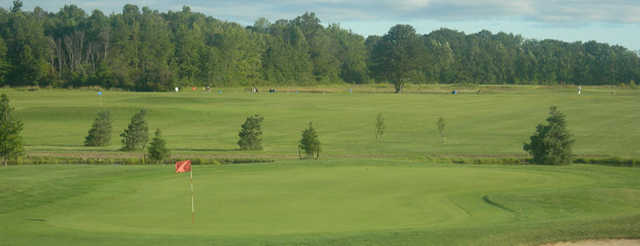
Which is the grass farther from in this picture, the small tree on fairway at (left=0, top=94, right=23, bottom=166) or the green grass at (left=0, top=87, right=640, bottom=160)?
A: the small tree on fairway at (left=0, top=94, right=23, bottom=166)

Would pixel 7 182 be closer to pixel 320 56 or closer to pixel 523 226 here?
pixel 523 226

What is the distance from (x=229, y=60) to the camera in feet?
469

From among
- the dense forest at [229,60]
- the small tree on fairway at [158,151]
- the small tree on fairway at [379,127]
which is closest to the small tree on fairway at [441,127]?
the small tree on fairway at [379,127]

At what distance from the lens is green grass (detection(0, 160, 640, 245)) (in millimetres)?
13227

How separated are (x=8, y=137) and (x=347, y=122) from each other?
4062 centimetres

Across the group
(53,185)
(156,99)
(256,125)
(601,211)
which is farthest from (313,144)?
(156,99)

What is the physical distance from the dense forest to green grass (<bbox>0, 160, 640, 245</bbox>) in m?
93.7

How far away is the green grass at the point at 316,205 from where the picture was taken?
13.2 m

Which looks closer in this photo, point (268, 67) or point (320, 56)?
point (268, 67)

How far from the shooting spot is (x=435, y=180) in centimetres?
2173

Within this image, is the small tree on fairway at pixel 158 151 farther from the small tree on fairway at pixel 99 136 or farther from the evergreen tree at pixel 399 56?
the evergreen tree at pixel 399 56

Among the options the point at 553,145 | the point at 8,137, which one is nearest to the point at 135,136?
the point at 8,137

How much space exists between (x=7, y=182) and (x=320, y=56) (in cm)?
15274

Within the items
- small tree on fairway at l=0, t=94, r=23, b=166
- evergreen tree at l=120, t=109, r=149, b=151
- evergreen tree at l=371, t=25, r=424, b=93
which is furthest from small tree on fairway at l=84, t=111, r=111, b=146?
evergreen tree at l=371, t=25, r=424, b=93
